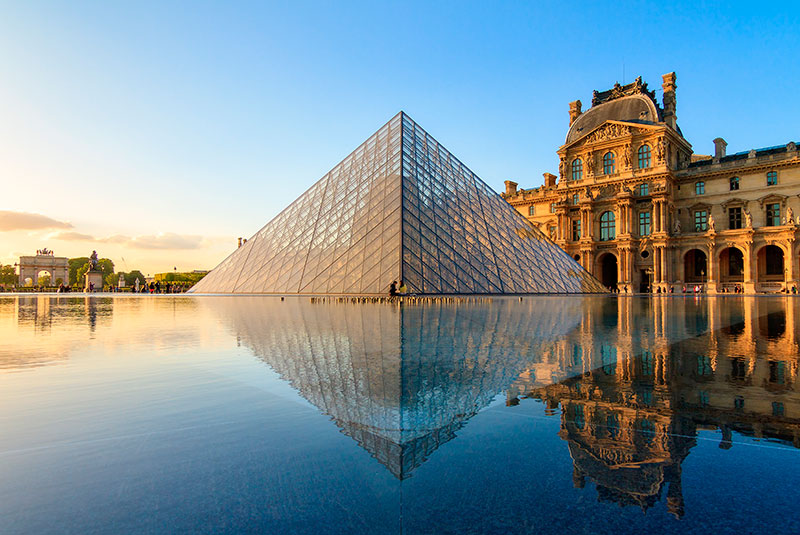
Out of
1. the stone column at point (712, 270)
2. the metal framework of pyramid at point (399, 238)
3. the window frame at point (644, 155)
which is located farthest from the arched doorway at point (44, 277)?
the stone column at point (712, 270)

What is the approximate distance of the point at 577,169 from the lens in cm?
4772

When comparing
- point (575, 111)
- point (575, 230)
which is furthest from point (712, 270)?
point (575, 111)

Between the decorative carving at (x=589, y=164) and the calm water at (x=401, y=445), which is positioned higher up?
the decorative carving at (x=589, y=164)

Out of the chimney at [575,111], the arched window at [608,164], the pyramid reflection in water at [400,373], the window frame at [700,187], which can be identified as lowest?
the pyramid reflection in water at [400,373]

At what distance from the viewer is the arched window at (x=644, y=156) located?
4306cm

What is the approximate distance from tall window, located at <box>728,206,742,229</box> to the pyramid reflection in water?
139 ft

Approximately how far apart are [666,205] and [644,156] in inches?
200

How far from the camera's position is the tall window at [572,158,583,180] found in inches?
1869

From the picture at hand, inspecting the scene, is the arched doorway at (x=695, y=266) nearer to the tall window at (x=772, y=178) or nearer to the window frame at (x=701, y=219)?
the window frame at (x=701, y=219)

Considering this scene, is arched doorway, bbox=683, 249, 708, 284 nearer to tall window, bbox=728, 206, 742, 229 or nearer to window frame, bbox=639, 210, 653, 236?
tall window, bbox=728, 206, 742, 229

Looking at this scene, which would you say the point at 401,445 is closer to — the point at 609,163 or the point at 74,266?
the point at 609,163

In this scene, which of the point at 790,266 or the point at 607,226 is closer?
the point at 790,266

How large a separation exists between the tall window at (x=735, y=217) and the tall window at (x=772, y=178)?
273cm

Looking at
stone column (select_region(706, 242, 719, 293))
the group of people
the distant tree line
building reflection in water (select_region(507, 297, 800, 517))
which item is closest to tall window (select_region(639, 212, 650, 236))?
stone column (select_region(706, 242, 719, 293))
